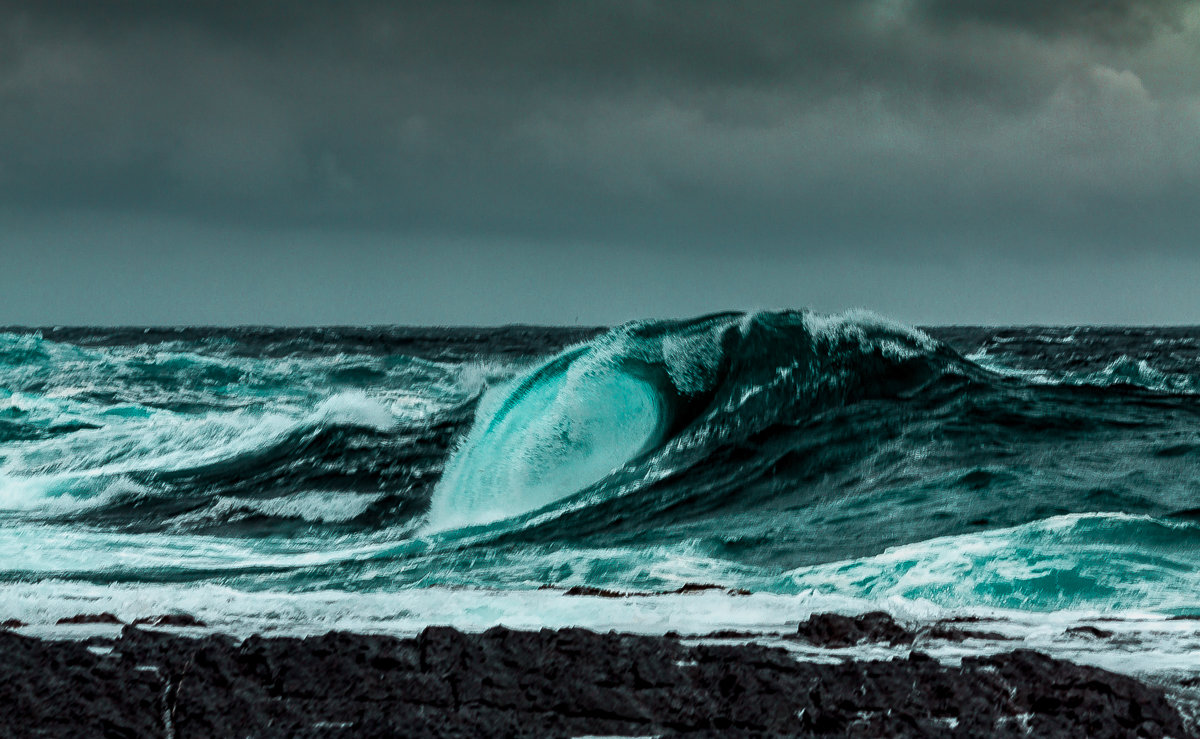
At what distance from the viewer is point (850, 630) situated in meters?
2.91

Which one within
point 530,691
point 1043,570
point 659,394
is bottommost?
point 1043,570

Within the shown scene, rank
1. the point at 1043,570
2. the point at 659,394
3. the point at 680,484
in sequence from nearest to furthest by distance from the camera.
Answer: the point at 1043,570 → the point at 680,484 → the point at 659,394

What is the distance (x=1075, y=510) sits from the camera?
6973 mm

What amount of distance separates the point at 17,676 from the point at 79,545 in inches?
191

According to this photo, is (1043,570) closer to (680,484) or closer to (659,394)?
(680,484)

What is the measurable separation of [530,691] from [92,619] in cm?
161

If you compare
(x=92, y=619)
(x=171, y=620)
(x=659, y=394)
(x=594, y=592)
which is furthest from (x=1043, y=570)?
(x=659, y=394)

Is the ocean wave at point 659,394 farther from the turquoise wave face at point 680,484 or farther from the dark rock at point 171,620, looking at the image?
the dark rock at point 171,620

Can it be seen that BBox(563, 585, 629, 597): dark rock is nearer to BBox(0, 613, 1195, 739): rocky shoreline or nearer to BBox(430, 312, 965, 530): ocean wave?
BBox(0, 613, 1195, 739): rocky shoreline

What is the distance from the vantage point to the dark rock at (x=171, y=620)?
10.2ft

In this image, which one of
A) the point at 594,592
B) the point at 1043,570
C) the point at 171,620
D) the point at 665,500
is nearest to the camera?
the point at 171,620

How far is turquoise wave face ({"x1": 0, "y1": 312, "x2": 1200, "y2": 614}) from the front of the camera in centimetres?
534

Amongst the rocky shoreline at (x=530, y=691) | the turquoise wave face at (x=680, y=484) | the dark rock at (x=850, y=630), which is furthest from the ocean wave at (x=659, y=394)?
the rocky shoreline at (x=530, y=691)

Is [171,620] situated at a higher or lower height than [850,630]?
lower
